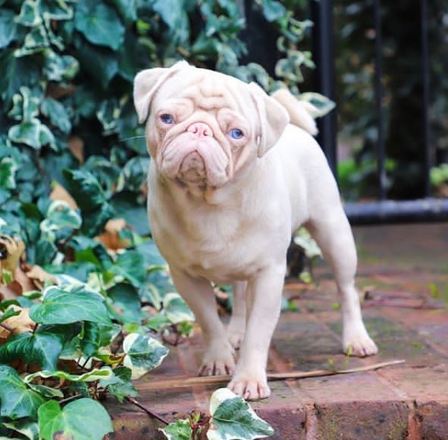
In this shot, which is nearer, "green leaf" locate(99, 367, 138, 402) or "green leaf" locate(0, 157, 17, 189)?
"green leaf" locate(99, 367, 138, 402)

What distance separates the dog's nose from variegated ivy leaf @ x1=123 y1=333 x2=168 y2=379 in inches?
17.4

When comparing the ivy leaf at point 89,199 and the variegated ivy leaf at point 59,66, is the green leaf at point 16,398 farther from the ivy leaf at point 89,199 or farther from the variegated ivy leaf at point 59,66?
the variegated ivy leaf at point 59,66

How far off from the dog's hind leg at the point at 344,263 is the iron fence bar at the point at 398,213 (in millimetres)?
1197

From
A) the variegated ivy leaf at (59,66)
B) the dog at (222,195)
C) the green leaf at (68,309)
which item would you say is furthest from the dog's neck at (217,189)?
the variegated ivy leaf at (59,66)

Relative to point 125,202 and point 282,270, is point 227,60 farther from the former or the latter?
point 282,270

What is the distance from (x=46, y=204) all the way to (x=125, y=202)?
11.9 inches

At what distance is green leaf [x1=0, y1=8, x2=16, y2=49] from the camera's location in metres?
2.96

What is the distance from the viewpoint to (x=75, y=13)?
10.1ft

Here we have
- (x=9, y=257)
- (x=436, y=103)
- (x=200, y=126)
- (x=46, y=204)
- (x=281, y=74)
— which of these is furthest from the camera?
(x=436, y=103)

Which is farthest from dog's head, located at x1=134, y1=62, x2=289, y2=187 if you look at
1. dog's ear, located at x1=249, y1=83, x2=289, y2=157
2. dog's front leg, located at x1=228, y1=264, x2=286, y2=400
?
dog's front leg, located at x1=228, y1=264, x2=286, y2=400

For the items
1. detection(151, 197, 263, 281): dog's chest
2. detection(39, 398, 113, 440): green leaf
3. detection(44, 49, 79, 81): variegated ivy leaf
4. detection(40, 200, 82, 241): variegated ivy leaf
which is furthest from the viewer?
detection(44, 49, 79, 81): variegated ivy leaf

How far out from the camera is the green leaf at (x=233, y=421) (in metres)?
1.81

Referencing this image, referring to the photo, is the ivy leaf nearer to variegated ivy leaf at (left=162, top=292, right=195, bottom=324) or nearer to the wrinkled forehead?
variegated ivy leaf at (left=162, top=292, right=195, bottom=324)

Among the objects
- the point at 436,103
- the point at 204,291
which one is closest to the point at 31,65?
the point at 204,291
